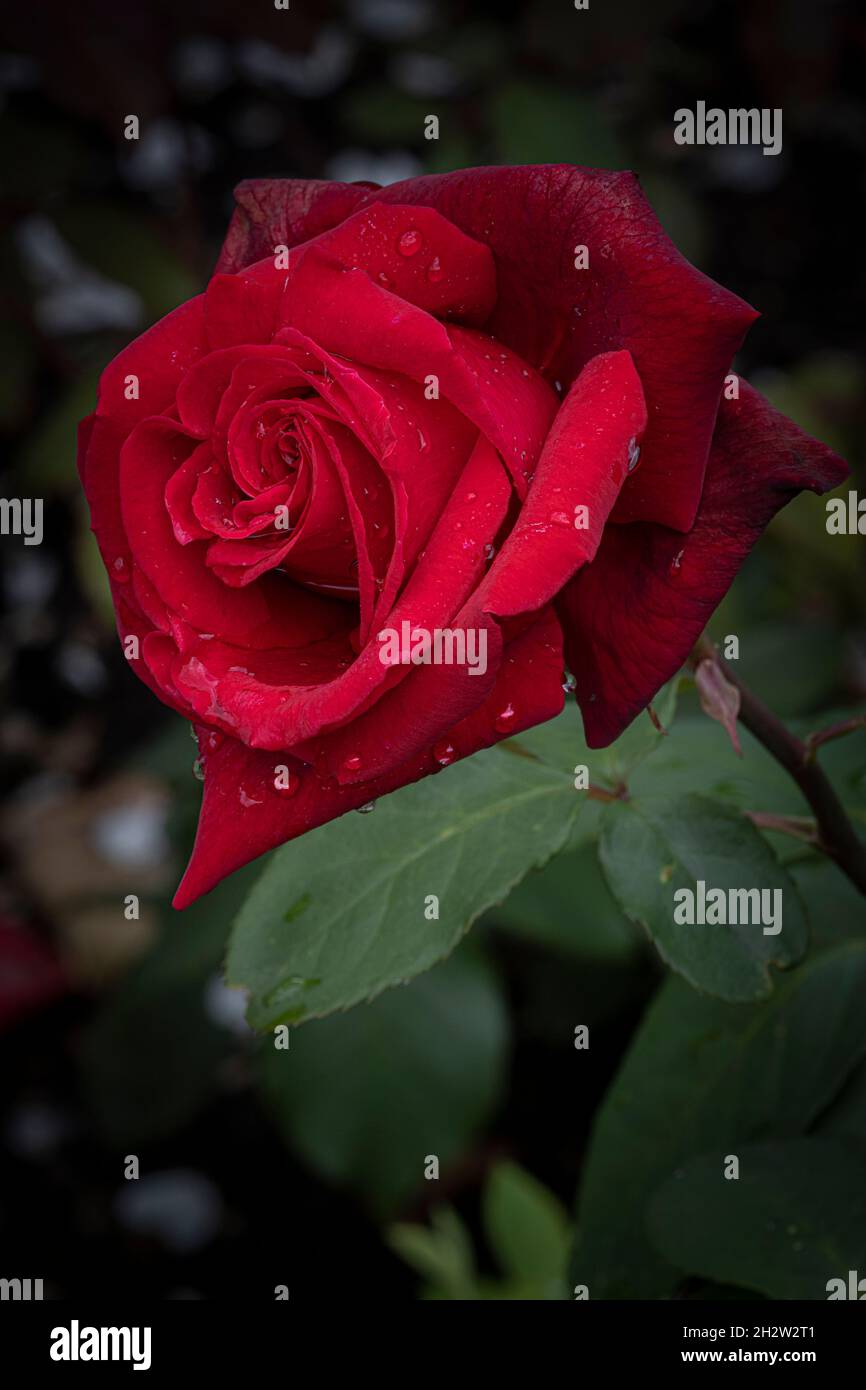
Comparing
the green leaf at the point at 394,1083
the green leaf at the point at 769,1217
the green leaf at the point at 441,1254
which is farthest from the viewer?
the green leaf at the point at 441,1254

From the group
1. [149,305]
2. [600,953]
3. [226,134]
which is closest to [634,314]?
[600,953]

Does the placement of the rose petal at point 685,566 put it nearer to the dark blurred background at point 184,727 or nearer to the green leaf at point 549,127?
the dark blurred background at point 184,727

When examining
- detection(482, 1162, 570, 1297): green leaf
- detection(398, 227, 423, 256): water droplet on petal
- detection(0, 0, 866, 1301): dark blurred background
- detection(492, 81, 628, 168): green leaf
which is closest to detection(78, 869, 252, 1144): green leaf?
detection(0, 0, 866, 1301): dark blurred background

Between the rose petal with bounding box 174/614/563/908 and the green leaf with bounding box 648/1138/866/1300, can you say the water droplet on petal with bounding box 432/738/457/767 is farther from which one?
the green leaf with bounding box 648/1138/866/1300

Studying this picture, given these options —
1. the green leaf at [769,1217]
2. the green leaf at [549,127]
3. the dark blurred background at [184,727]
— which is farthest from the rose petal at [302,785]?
the green leaf at [549,127]

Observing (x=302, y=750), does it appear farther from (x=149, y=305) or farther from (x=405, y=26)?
(x=405, y=26)

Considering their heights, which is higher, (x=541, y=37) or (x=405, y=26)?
(x=405, y=26)

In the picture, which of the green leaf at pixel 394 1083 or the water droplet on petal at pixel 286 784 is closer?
the water droplet on petal at pixel 286 784
